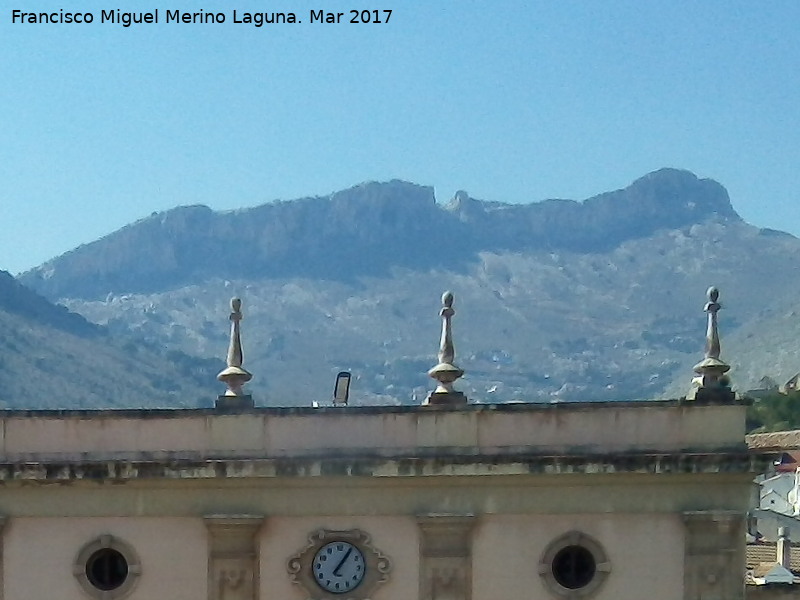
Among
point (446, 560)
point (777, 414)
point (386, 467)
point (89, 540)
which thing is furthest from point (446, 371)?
point (777, 414)

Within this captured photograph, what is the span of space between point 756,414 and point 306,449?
94793 millimetres

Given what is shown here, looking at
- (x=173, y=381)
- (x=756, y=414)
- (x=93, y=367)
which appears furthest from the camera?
(x=173, y=381)

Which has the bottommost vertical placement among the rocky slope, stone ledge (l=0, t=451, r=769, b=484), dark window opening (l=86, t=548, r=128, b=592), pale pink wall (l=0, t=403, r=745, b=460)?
dark window opening (l=86, t=548, r=128, b=592)

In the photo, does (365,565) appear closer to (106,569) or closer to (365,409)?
(365,409)

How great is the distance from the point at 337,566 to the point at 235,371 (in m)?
3.01

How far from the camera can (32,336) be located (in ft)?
594

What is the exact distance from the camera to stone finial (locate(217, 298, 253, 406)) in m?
22.6

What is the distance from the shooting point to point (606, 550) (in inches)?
869

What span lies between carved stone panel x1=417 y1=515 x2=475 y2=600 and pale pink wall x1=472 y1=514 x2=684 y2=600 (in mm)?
147

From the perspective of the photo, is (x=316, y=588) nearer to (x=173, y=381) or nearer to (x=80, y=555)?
(x=80, y=555)

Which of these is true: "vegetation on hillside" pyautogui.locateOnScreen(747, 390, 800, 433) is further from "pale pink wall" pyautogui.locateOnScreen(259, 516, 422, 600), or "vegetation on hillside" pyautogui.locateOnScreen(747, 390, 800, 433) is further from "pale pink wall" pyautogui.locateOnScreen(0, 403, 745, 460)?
"pale pink wall" pyautogui.locateOnScreen(259, 516, 422, 600)

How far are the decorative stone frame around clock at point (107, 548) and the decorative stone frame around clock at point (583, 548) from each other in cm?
556

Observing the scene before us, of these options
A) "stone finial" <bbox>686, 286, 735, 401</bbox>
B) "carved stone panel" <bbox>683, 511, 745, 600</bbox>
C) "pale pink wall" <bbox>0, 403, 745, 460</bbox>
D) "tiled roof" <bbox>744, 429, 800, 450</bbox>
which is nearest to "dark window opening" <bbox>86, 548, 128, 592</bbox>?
"pale pink wall" <bbox>0, 403, 745, 460</bbox>

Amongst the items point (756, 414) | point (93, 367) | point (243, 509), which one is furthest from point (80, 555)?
point (93, 367)
